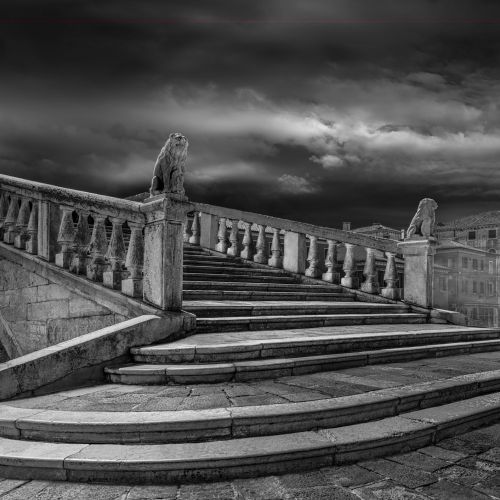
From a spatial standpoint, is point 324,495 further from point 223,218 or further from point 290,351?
point 223,218

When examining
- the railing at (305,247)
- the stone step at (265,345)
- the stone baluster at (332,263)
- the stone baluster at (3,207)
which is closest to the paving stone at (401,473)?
the stone step at (265,345)

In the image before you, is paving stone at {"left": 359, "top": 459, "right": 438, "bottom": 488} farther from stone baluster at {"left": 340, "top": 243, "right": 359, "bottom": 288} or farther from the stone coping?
stone baluster at {"left": 340, "top": 243, "right": 359, "bottom": 288}

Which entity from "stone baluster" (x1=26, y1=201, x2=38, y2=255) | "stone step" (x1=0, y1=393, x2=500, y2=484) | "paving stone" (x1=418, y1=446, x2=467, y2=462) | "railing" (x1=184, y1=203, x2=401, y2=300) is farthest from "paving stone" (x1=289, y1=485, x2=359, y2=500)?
"railing" (x1=184, y1=203, x2=401, y2=300)

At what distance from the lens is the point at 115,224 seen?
5.61 m

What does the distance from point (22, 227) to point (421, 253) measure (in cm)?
712

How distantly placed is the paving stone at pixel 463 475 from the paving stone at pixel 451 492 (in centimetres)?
7

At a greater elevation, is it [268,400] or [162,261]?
[162,261]

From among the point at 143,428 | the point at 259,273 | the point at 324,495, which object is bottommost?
the point at 324,495

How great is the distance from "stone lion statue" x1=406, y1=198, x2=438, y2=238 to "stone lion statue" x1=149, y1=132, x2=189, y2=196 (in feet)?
16.4

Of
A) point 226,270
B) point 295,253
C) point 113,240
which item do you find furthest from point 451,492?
point 295,253

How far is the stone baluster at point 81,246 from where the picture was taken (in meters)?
6.04

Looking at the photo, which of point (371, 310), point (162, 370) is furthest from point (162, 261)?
point (371, 310)

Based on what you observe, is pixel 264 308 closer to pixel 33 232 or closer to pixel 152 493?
pixel 33 232

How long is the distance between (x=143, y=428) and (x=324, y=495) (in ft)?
4.08
